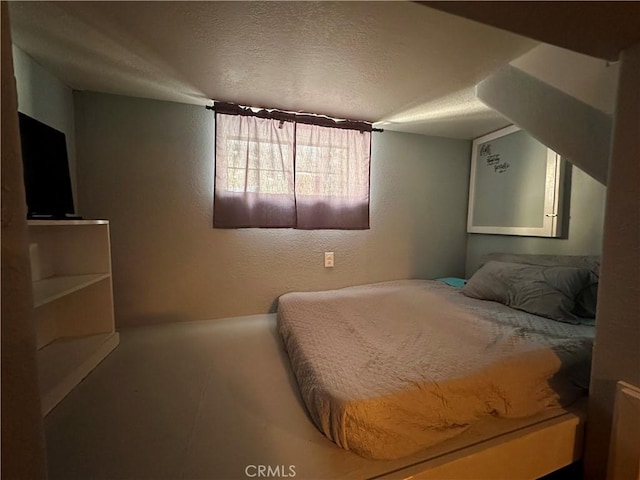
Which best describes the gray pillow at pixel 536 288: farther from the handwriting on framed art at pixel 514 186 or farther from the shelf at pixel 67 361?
the shelf at pixel 67 361

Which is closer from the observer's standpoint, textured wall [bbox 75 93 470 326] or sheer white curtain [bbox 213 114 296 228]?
textured wall [bbox 75 93 470 326]

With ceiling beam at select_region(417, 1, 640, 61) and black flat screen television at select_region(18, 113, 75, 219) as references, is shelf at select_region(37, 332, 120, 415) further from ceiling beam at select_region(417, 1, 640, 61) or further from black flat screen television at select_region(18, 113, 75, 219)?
ceiling beam at select_region(417, 1, 640, 61)

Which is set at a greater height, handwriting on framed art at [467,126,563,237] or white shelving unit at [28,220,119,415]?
handwriting on framed art at [467,126,563,237]

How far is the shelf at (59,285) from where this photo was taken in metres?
1.00

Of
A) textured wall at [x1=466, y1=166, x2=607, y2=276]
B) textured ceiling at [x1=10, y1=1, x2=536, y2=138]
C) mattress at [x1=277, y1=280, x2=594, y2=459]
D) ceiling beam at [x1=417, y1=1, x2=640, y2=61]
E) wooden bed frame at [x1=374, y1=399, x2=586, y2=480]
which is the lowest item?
wooden bed frame at [x1=374, y1=399, x2=586, y2=480]

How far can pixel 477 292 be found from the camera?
1720 mm

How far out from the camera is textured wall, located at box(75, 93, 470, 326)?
1632 millimetres

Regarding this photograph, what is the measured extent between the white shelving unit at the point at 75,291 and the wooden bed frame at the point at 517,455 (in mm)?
1523

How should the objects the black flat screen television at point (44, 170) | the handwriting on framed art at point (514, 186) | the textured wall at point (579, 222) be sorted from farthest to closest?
the handwriting on framed art at point (514, 186) < the textured wall at point (579, 222) < the black flat screen television at point (44, 170)

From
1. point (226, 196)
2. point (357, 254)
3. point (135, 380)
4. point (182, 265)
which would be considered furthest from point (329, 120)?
point (135, 380)

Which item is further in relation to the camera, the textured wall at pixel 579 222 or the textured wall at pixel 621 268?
the textured wall at pixel 579 222

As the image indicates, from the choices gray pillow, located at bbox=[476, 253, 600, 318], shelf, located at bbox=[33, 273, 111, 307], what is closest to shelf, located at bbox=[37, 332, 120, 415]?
shelf, located at bbox=[33, 273, 111, 307]

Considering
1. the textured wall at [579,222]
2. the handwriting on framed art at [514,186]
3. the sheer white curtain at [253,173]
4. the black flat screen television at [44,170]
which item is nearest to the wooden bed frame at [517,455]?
the textured wall at [579,222]

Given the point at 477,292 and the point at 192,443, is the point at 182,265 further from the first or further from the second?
the point at 477,292
